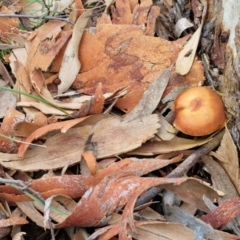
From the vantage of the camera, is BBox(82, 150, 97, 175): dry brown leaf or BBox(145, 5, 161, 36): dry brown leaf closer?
BBox(82, 150, 97, 175): dry brown leaf

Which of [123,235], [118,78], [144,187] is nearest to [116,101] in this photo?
[118,78]

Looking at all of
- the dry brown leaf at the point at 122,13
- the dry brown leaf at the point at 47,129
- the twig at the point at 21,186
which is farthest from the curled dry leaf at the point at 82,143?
the dry brown leaf at the point at 122,13

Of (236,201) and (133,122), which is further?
(133,122)

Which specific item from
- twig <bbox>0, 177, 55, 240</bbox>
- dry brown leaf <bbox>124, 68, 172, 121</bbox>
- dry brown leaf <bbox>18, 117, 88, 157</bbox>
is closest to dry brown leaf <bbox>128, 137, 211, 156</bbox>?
dry brown leaf <bbox>124, 68, 172, 121</bbox>

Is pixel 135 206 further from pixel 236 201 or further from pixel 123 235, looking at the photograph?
pixel 236 201

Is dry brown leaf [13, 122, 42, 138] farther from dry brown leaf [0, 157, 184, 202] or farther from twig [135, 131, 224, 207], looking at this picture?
twig [135, 131, 224, 207]

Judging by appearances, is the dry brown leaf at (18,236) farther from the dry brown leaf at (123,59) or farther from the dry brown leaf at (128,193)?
the dry brown leaf at (123,59)

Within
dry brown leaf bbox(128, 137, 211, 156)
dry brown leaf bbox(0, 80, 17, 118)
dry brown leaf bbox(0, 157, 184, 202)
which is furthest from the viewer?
dry brown leaf bbox(0, 80, 17, 118)
